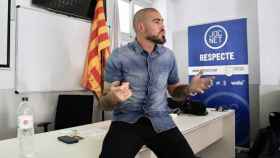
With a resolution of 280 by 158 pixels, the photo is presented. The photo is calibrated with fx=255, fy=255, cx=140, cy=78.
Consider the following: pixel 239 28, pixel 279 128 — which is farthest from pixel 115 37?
pixel 279 128

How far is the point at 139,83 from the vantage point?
1.54 m

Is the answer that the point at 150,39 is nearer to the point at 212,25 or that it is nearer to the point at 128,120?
the point at 128,120

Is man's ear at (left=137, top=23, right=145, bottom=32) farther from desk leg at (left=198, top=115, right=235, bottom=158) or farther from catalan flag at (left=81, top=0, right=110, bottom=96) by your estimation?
desk leg at (left=198, top=115, right=235, bottom=158)

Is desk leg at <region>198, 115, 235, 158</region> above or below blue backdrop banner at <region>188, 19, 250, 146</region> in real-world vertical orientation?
below

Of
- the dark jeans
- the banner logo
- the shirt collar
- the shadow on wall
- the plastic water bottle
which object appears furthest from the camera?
the banner logo

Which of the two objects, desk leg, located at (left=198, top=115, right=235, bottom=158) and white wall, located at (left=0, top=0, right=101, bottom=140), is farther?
desk leg, located at (left=198, top=115, right=235, bottom=158)

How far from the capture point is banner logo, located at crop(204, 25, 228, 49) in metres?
3.70

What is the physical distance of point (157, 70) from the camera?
1.60m

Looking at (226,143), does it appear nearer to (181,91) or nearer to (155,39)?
(181,91)

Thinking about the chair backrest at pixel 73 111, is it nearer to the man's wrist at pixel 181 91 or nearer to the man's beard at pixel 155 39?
the man's wrist at pixel 181 91

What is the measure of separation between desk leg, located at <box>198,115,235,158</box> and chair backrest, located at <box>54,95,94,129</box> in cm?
151

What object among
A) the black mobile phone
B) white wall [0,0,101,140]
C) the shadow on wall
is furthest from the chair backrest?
the shadow on wall

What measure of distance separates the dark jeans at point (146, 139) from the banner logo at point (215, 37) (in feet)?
8.29

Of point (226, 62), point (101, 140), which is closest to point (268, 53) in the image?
point (226, 62)
